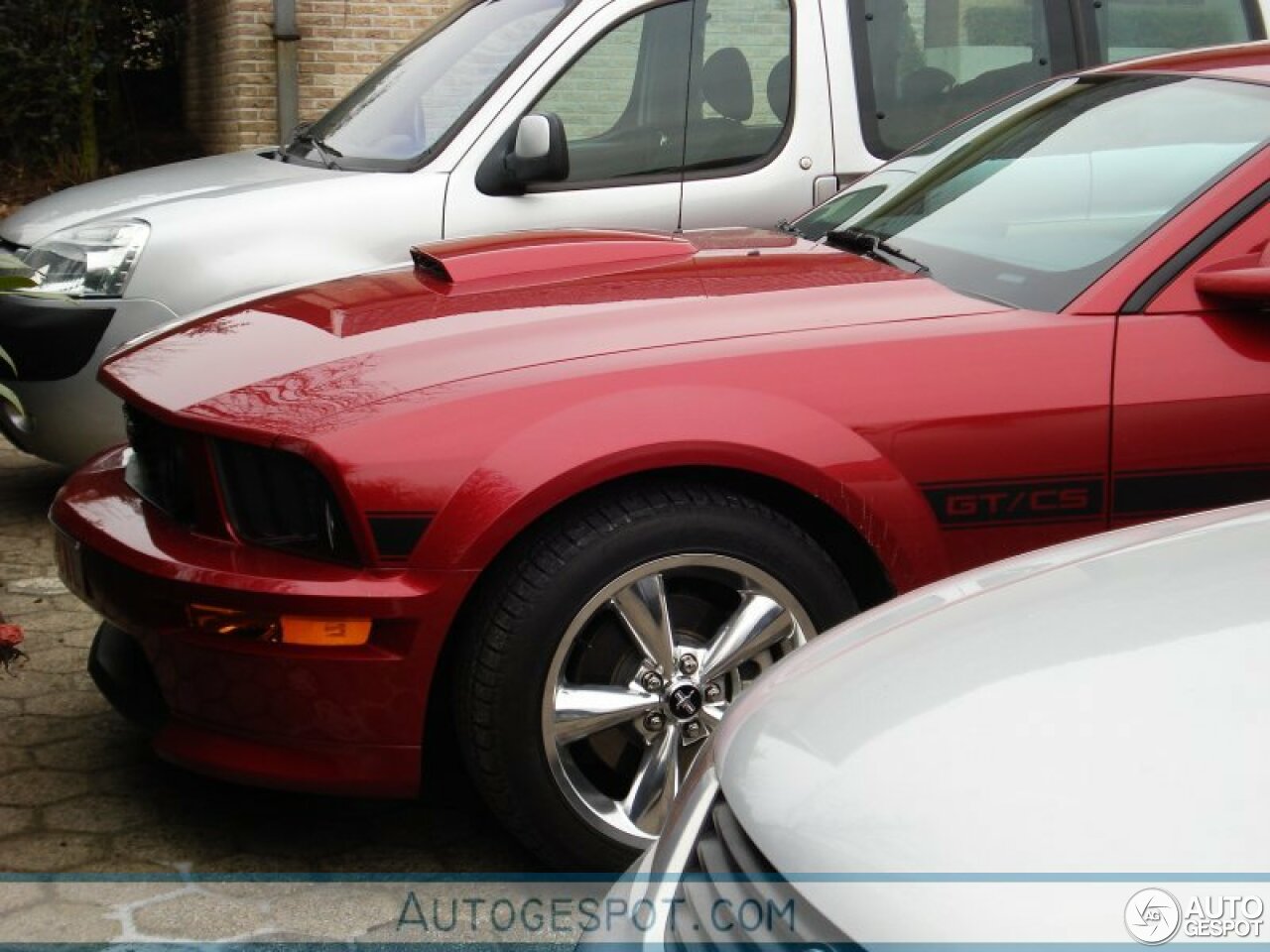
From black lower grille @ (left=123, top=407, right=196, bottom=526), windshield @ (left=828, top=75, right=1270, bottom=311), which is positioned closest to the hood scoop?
windshield @ (left=828, top=75, right=1270, bottom=311)

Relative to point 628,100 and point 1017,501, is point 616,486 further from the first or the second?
point 628,100

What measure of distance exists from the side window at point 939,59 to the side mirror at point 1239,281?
8.74 ft

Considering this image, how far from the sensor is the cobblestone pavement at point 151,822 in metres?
3.30

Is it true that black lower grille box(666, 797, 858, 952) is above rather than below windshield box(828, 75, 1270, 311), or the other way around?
below

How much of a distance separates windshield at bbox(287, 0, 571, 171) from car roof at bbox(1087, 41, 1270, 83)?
2.16 m

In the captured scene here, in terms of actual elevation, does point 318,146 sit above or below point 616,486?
above

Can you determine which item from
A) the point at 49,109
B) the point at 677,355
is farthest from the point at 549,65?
the point at 49,109

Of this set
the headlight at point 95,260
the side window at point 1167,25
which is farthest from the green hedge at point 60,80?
the side window at point 1167,25

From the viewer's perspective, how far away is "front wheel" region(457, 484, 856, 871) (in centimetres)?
299

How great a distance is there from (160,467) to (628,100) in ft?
8.84

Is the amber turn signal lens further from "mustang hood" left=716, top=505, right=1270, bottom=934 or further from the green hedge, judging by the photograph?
the green hedge

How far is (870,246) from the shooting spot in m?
3.81

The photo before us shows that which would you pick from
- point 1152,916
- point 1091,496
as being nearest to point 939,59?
point 1091,496

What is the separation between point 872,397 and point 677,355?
0.36 metres
